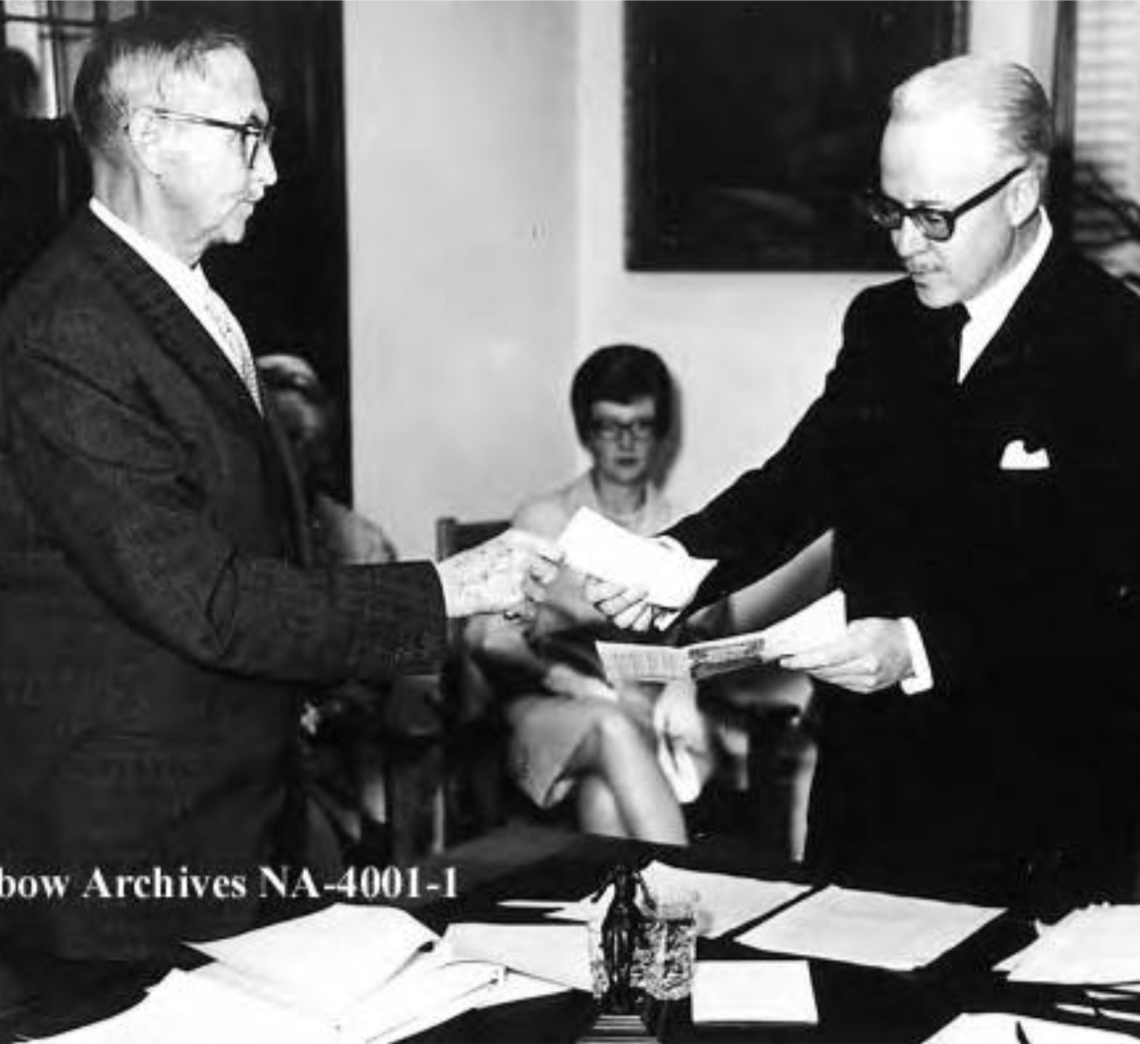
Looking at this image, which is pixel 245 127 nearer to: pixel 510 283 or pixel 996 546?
pixel 996 546

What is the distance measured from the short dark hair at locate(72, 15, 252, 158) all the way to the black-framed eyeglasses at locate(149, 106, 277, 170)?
0.08ft

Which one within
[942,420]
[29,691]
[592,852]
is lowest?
[592,852]

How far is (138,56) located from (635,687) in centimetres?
243

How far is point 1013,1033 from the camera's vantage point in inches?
67.5

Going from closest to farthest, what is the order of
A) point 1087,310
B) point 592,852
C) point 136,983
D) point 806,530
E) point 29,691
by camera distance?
point 136,983
point 29,691
point 592,852
point 1087,310
point 806,530

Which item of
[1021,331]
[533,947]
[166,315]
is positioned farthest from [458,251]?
[533,947]

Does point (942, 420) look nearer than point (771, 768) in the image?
Yes

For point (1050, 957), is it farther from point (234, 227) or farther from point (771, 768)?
point (771, 768)

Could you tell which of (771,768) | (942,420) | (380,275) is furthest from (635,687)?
(942,420)

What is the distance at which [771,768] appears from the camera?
174 inches

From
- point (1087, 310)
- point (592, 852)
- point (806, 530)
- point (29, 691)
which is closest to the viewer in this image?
point (29, 691)

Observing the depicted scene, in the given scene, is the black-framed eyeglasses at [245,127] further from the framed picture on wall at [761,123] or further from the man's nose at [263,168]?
the framed picture on wall at [761,123]

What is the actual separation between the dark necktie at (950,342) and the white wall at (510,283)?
6.39 ft

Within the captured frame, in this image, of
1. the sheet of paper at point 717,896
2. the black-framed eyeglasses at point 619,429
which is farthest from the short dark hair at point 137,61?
the black-framed eyeglasses at point 619,429
